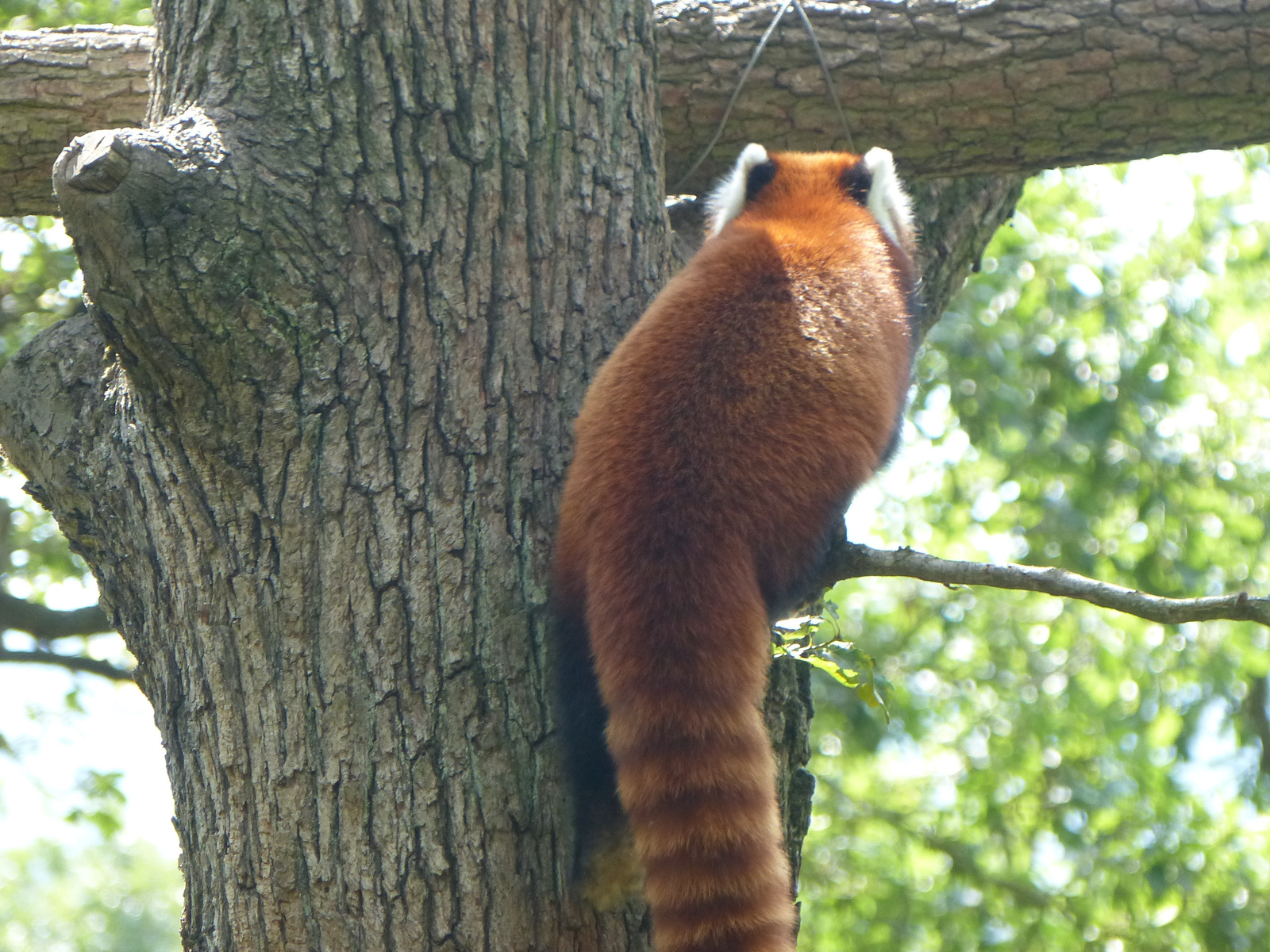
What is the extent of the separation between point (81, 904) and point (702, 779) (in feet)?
55.0

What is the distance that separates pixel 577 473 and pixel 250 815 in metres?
0.81

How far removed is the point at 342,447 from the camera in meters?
2.04

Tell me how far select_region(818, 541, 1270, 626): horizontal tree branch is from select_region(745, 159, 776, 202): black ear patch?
1117 mm

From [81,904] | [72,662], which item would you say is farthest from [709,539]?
[81,904]

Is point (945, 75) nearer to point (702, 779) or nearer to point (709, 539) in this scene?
point (709, 539)

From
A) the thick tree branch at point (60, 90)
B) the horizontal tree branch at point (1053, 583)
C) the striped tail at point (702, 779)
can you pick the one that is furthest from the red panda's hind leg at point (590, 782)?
the thick tree branch at point (60, 90)

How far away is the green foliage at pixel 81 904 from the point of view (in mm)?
14438

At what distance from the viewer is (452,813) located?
75.7 inches

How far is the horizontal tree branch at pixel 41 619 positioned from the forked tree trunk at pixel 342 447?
3742 millimetres

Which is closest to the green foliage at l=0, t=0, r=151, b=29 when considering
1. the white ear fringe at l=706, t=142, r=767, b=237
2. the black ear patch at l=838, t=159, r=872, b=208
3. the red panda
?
the white ear fringe at l=706, t=142, r=767, b=237

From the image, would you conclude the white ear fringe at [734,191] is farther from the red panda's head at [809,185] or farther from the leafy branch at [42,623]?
the leafy branch at [42,623]

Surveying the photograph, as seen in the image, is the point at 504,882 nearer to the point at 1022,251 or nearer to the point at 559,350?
the point at 559,350

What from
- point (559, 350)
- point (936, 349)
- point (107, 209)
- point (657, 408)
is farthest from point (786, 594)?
point (936, 349)

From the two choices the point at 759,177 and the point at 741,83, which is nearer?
the point at 759,177
